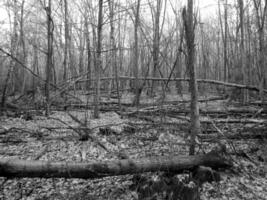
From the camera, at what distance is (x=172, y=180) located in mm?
2154

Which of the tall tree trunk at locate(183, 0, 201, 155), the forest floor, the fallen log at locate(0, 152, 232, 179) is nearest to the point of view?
the fallen log at locate(0, 152, 232, 179)

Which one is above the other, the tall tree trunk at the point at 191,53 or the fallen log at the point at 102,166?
the tall tree trunk at the point at 191,53

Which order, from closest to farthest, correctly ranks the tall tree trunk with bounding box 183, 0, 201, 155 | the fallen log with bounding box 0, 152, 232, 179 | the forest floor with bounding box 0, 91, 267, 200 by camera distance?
the fallen log with bounding box 0, 152, 232, 179 → the forest floor with bounding box 0, 91, 267, 200 → the tall tree trunk with bounding box 183, 0, 201, 155

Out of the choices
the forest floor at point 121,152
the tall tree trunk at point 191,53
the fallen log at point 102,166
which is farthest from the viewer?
the tall tree trunk at point 191,53

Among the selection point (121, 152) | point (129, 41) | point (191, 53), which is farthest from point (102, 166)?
point (129, 41)

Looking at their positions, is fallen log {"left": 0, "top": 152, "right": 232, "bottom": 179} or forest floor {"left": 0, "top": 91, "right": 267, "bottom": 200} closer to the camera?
fallen log {"left": 0, "top": 152, "right": 232, "bottom": 179}

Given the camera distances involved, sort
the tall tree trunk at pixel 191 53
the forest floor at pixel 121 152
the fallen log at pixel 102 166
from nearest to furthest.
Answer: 1. the fallen log at pixel 102 166
2. the forest floor at pixel 121 152
3. the tall tree trunk at pixel 191 53

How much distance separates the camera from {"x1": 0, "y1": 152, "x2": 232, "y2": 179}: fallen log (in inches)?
78.6

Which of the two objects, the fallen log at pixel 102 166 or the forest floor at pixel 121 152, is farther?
the forest floor at pixel 121 152

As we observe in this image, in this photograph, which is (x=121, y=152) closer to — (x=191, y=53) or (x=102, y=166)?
(x=102, y=166)

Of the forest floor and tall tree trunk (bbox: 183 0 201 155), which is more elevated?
tall tree trunk (bbox: 183 0 201 155)

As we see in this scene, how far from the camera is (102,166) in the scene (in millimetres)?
2115

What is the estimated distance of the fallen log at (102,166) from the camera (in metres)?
2.00

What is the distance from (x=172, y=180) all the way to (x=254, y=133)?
213 centimetres
